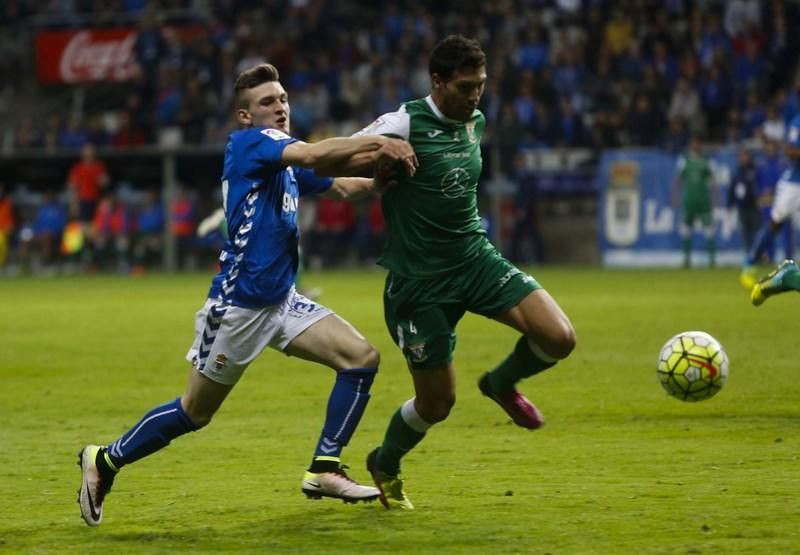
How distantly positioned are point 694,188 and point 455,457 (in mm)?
18887

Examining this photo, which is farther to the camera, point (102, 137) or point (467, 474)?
point (102, 137)

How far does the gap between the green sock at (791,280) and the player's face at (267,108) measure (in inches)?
192

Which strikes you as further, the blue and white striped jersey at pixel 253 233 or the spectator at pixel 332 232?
the spectator at pixel 332 232

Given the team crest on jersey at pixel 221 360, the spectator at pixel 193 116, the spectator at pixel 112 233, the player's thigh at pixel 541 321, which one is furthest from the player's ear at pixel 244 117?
the spectator at pixel 112 233

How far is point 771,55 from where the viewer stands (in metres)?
28.4

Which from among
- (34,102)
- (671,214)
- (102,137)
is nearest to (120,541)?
(671,214)

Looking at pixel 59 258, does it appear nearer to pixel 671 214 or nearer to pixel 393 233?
pixel 671 214

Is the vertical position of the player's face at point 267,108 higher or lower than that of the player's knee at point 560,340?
higher

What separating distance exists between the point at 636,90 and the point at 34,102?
15.4 metres

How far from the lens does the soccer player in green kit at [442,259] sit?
6695 mm

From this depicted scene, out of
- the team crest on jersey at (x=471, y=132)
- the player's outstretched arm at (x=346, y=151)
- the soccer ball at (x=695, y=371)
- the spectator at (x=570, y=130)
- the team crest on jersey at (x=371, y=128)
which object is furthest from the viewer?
the spectator at (x=570, y=130)

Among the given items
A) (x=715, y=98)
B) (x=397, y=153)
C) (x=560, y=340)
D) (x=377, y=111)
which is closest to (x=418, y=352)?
(x=560, y=340)

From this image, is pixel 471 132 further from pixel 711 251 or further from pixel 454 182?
pixel 711 251

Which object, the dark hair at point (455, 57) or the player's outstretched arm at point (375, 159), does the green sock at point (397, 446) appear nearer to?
the player's outstretched arm at point (375, 159)
